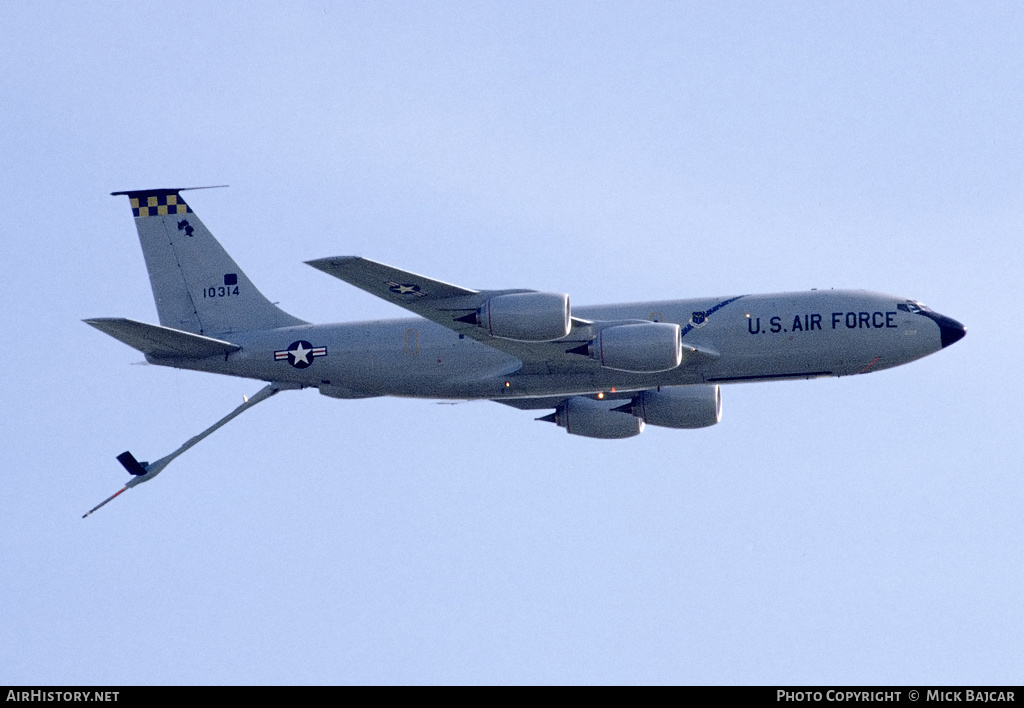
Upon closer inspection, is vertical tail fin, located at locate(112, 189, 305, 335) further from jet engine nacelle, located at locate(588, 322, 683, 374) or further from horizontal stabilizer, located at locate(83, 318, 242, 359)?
jet engine nacelle, located at locate(588, 322, 683, 374)

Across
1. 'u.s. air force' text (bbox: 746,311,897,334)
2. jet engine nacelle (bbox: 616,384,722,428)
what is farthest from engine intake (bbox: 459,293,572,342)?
jet engine nacelle (bbox: 616,384,722,428)

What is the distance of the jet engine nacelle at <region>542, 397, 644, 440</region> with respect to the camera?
5514cm

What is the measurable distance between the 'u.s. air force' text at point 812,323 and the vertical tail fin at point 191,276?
55.6 ft

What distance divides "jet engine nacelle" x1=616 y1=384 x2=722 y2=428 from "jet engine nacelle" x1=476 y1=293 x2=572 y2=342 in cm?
860

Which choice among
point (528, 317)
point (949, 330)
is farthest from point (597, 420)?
point (949, 330)

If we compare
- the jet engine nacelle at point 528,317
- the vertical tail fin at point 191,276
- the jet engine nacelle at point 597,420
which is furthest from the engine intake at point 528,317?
the vertical tail fin at point 191,276

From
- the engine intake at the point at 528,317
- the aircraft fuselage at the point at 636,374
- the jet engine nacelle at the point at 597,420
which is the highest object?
the engine intake at the point at 528,317

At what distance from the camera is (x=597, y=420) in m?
55.2

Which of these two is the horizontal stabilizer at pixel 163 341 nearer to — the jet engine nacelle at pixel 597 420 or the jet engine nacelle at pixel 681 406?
the jet engine nacelle at pixel 597 420

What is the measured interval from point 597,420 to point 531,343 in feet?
27.2

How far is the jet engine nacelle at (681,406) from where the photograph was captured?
5381 cm

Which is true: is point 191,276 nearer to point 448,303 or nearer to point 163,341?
point 163,341

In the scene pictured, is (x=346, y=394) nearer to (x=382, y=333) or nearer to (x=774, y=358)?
(x=382, y=333)

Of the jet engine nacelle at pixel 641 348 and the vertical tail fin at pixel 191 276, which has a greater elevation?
the vertical tail fin at pixel 191 276
